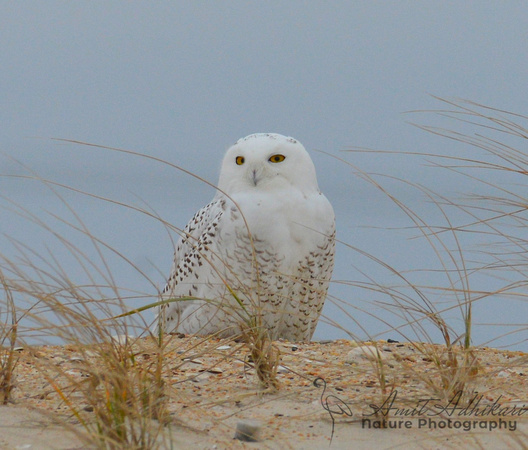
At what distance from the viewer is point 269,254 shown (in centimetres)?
461

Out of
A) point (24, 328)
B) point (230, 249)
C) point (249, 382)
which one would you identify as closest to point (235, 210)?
point (230, 249)

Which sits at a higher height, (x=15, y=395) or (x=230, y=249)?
(x=230, y=249)

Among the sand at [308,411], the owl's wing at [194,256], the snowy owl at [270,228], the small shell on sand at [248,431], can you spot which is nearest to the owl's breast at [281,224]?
the snowy owl at [270,228]

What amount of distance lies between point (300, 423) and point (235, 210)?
6.83ft

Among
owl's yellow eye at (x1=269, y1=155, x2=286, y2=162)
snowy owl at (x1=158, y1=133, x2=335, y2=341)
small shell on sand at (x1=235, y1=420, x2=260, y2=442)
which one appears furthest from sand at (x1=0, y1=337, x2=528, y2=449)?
owl's yellow eye at (x1=269, y1=155, x2=286, y2=162)

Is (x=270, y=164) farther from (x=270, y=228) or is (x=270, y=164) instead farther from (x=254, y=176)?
→ (x=270, y=228)

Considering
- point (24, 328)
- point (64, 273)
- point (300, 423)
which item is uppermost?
point (64, 273)

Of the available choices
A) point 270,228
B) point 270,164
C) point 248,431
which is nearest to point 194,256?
point 270,228

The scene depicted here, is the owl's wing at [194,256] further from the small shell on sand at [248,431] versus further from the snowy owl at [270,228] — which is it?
the small shell on sand at [248,431]

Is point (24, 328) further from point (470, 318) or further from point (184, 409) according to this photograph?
point (470, 318)

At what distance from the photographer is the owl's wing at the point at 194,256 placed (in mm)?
4801

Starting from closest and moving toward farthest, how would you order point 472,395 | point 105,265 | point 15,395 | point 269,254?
1. point 105,265
2. point 472,395
3. point 15,395
4. point 269,254

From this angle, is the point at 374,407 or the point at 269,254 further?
the point at 269,254

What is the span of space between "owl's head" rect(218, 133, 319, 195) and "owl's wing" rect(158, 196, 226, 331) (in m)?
0.21
